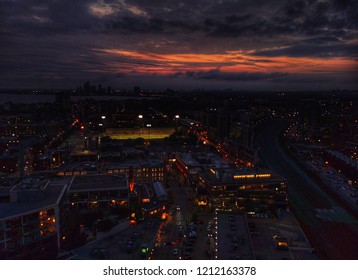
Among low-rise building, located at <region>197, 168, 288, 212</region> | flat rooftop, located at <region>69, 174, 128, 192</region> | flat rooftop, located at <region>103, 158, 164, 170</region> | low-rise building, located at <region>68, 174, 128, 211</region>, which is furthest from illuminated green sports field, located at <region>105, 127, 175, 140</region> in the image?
low-rise building, located at <region>68, 174, 128, 211</region>

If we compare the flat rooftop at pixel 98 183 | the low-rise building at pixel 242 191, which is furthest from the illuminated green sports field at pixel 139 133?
the flat rooftop at pixel 98 183

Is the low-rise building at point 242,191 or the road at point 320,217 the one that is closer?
the road at point 320,217

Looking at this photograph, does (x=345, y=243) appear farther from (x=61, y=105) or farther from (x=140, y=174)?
(x=61, y=105)

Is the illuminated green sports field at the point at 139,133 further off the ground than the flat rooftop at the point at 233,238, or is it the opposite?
the flat rooftop at the point at 233,238

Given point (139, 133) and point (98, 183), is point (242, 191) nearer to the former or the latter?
point (98, 183)

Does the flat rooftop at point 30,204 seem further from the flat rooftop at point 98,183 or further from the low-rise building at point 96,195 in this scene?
the flat rooftop at point 98,183

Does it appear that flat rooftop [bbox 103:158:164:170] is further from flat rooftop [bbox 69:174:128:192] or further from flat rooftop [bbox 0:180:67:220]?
flat rooftop [bbox 0:180:67:220]

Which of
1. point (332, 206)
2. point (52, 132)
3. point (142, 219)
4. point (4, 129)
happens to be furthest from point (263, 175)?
point (4, 129)
